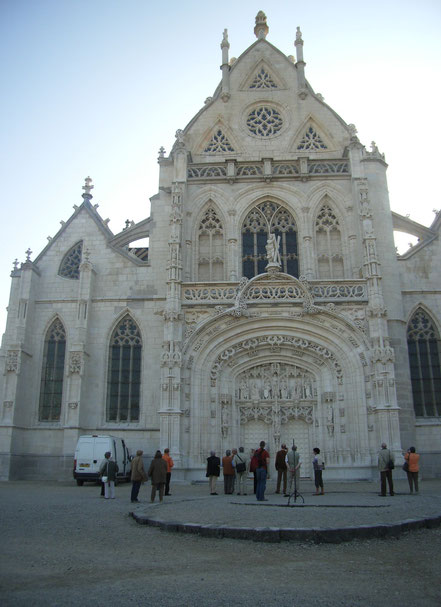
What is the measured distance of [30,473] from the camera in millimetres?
22844

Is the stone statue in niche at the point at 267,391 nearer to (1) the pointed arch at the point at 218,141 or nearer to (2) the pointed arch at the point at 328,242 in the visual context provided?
(2) the pointed arch at the point at 328,242

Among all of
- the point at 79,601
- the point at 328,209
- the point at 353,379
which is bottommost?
the point at 79,601

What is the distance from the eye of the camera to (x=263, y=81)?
29.4m

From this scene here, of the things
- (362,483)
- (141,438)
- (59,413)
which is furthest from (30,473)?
(362,483)

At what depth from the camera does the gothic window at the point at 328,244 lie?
2542cm

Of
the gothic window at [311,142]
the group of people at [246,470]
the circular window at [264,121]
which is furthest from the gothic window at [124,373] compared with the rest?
the gothic window at [311,142]

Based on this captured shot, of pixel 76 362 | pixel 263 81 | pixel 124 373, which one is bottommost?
pixel 124 373

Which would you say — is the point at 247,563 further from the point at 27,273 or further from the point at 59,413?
the point at 27,273

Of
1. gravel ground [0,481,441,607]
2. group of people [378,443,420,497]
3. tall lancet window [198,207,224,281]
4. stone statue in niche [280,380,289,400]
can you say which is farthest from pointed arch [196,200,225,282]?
gravel ground [0,481,441,607]

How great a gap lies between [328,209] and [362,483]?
1273 centimetres

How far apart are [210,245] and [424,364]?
11.1 m

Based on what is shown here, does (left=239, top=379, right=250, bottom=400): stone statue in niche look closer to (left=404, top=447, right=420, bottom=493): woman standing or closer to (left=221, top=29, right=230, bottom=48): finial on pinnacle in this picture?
(left=404, top=447, right=420, bottom=493): woman standing

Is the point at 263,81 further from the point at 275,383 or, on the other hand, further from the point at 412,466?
the point at 412,466

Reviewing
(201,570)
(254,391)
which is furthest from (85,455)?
(201,570)
